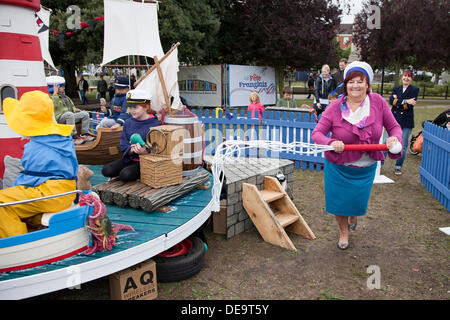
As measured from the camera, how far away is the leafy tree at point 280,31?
75.4 ft

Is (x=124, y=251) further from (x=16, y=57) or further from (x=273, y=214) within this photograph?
(x=16, y=57)

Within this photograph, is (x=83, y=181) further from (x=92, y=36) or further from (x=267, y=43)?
(x=267, y=43)

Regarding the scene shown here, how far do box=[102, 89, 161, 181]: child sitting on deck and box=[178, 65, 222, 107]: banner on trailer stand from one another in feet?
58.1

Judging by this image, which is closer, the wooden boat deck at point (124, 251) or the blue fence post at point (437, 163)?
the wooden boat deck at point (124, 251)

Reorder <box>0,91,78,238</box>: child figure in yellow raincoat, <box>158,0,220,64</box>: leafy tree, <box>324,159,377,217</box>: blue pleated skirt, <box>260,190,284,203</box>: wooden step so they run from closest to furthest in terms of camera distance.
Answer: <box>0,91,78,238</box>: child figure in yellow raincoat < <box>324,159,377,217</box>: blue pleated skirt < <box>260,190,284,203</box>: wooden step < <box>158,0,220,64</box>: leafy tree

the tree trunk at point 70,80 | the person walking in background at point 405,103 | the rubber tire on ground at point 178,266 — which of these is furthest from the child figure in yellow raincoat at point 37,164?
the tree trunk at point 70,80

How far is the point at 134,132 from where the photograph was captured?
4.69 meters

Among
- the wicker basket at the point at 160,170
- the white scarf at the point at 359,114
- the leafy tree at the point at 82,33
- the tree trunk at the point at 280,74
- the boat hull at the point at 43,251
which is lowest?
the boat hull at the point at 43,251

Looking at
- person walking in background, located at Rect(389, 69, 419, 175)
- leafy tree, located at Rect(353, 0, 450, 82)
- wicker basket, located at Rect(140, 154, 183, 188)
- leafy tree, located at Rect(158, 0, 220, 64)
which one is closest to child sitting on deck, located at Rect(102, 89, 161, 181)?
wicker basket, located at Rect(140, 154, 183, 188)

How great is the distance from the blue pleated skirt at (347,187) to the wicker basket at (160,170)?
70.0 inches

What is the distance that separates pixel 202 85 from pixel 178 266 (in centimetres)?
1996

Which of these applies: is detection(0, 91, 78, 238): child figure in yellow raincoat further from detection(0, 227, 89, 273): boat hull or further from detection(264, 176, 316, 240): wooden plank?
detection(264, 176, 316, 240): wooden plank

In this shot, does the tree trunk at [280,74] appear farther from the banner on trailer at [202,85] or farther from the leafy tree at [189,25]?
the banner on trailer at [202,85]

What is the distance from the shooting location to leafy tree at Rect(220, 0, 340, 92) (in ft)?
75.4
